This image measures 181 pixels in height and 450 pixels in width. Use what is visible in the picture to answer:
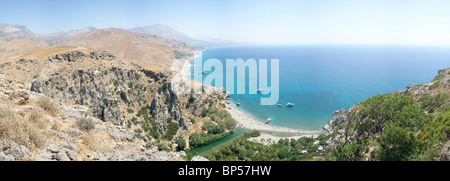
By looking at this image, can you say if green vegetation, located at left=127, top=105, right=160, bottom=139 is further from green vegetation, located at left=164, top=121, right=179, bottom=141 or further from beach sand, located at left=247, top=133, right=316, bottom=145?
beach sand, located at left=247, top=133, right=316, bottom=145

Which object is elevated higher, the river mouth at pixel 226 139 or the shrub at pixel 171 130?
the shrub at pixel 171 130

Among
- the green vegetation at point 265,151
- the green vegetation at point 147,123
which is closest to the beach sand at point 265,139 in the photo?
the green vegetation at point 265,151

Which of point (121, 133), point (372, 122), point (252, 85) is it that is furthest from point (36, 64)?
point (252, 85)

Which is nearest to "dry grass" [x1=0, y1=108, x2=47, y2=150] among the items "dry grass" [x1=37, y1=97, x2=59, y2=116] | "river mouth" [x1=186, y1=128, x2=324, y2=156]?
"dry grass" [x1=37, y1=97, x2=59, y2=116]

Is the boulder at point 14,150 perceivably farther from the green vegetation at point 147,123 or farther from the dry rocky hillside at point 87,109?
the green vegetation at point 147,123

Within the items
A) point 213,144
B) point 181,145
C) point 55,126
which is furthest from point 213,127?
point 55,126
